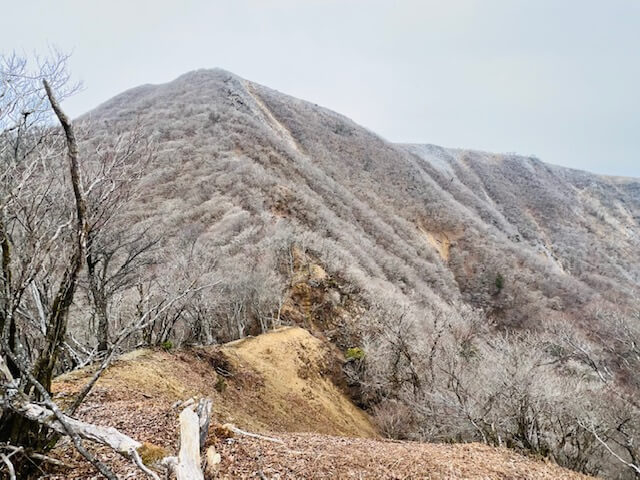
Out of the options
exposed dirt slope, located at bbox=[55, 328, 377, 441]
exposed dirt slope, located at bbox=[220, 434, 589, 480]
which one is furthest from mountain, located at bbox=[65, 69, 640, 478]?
exposed dirt slope, located at bbox=[220, 434, 589, 480]

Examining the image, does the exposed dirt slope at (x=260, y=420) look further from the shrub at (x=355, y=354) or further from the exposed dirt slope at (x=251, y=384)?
the shrub at (x=355, y=354)

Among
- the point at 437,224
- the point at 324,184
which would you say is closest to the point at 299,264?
the point at 324,184

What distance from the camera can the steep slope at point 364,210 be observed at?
93.8 feet

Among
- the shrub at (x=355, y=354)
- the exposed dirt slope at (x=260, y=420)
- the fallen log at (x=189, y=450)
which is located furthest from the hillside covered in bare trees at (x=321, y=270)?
the exposed dirt slope at (x=260, y=420)

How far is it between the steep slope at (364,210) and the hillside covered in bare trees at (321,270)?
31 cm

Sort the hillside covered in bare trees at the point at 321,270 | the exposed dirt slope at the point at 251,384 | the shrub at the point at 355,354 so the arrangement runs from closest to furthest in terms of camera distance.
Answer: the hillside covered in bare trees at the point at 321,270 → the exposed dirt slope at the point at 251,384 → the shrub at the point at 355,354

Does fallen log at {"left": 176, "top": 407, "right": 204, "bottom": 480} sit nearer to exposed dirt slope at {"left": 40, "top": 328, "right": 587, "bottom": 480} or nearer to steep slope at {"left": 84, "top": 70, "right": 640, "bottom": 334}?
exposed dirt slope at {"left": 40, "top": 328, "right": 587, "bottom": 480}

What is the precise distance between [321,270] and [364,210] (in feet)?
78.9

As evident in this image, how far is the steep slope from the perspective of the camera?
28.6 meters

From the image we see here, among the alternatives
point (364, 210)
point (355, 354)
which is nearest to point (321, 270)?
point (355, 354)

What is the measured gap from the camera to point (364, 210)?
45.5m

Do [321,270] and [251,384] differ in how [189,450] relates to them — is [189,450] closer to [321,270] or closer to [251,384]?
[251,384]

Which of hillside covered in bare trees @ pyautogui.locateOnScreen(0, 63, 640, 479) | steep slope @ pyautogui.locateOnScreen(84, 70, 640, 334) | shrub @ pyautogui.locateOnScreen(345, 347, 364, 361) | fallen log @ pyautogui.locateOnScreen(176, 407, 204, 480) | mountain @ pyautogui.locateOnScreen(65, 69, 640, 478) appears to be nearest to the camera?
fallen log @ pyautogui.locateOnScreen(176, 407, 204, 480)

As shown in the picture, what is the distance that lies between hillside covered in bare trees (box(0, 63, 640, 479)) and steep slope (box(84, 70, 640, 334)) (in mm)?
307
